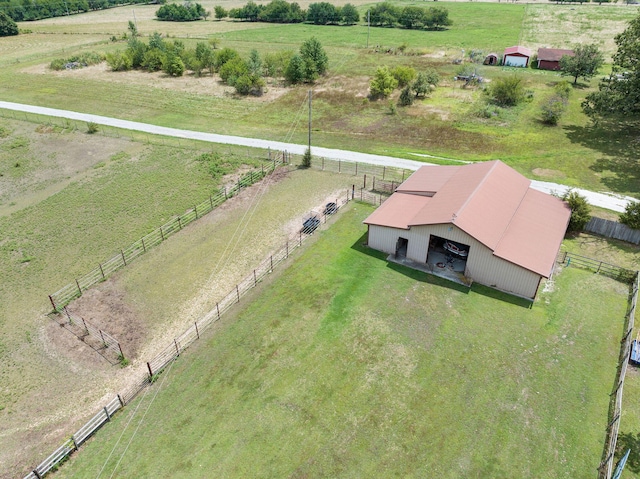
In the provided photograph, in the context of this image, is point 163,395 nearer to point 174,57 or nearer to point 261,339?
point 261,339

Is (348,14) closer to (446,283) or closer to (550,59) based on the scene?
(550,59)

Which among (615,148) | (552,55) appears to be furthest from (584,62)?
(615,148)

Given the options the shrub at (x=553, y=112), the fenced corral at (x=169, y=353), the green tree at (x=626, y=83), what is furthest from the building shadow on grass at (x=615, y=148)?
the fenced corral at (x=169, y=353)

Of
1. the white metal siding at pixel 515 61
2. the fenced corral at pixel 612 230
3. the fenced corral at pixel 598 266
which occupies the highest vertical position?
the white metal siding at pixel 515 61

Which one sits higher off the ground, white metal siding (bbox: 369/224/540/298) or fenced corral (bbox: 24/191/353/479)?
white metal siding (bbox: 369/224/540/298)

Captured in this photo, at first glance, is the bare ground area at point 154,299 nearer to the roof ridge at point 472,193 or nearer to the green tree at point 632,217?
the roof ridge at point 472,193

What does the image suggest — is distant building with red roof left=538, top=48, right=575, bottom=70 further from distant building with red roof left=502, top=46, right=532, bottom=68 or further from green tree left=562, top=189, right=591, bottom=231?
green tree left=562, top=189, right=591, bottom=231

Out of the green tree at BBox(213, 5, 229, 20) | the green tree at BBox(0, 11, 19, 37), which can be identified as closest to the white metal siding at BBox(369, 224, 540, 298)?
the green tree at BBox(0, 11, 19, 37)
